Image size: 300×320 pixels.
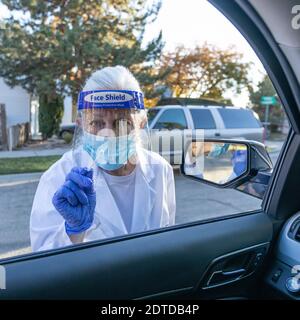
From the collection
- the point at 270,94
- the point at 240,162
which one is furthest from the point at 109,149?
the point at 270,94

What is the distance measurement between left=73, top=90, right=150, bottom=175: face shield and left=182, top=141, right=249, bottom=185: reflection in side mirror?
645mm

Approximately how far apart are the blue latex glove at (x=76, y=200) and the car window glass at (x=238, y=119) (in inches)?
324

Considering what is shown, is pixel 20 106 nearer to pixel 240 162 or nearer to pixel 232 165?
pixel 232 165

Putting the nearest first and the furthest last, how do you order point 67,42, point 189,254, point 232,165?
point 189,254 < point 232,165 < point 67,42

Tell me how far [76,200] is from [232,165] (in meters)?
1.21

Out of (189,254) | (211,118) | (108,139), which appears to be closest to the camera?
(189,254)

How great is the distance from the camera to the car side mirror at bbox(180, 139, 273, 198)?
1880 millimetres

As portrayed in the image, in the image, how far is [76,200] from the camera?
133 cm

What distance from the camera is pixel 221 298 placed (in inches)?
59.1

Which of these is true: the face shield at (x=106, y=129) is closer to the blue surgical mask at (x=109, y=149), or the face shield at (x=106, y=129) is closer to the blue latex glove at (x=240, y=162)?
the blue surgical mask at (x=109, y=149)

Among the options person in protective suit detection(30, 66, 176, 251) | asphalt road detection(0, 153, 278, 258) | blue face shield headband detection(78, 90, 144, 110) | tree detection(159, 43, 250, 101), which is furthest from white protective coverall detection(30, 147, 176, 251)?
tree detection(159, 43, 250, 101)

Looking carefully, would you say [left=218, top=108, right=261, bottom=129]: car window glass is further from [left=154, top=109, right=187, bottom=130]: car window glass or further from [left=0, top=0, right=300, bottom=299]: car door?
[left=0, top=0, right=300, bottom=299]: car door
